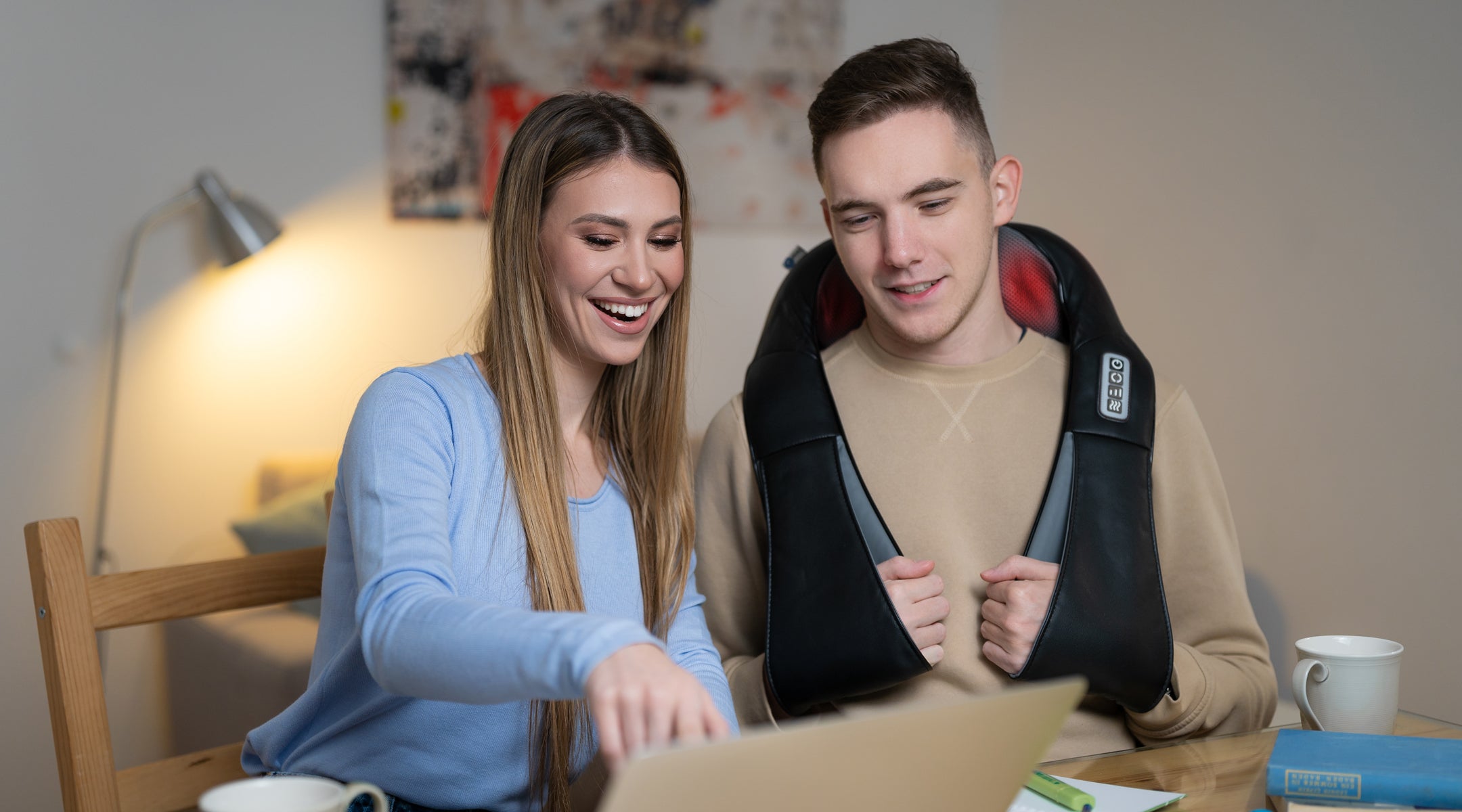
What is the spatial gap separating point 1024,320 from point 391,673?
111cm

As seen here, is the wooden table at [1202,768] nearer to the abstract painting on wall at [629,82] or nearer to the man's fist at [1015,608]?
the man's fist at [1015,608]

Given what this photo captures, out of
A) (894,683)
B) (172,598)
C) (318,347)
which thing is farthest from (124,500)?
(894,683)

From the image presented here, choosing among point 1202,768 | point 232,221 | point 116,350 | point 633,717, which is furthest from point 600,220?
point 116,350

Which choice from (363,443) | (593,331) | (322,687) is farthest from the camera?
(593,331)

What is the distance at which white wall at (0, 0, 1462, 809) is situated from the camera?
2.10 m

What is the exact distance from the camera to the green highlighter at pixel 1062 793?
3.19 feet

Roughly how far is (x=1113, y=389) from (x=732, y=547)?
0.57 meters

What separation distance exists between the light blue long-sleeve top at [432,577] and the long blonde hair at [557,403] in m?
0.02

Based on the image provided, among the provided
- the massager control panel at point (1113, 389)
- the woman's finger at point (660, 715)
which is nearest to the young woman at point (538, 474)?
the woman's finger at point (660, 715)

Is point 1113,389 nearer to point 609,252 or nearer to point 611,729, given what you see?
point 609,252

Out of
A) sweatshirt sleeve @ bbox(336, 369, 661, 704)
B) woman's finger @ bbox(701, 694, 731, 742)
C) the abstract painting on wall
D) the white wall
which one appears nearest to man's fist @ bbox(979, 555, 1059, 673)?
sweatshirt sleeve @ bbox(336, 369, 661, 704)

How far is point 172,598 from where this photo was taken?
1297 mm

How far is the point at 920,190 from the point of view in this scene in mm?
1489

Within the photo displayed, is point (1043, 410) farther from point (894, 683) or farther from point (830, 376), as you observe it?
point (894, 683)
